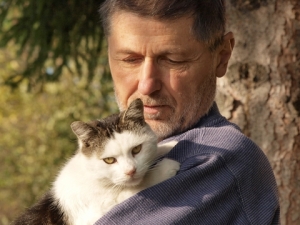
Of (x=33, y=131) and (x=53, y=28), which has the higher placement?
(x=53, y=28)

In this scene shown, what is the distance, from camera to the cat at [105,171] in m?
2.21

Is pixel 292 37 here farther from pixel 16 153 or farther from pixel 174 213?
pixel 16 153

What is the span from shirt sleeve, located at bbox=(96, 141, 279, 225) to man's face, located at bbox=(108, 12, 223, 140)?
33 cm

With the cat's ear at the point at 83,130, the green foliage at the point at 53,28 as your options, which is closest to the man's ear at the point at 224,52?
the cat's ear at the point at 83,130

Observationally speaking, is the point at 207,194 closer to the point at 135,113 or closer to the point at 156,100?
the point at 135,113

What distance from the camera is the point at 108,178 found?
2262mm

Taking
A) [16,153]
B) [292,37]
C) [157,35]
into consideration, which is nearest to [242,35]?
[292,37]

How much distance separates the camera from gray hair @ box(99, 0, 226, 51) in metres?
2.51

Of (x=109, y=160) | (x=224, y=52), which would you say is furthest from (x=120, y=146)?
(x=224, y=52)

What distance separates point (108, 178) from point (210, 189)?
1.40ft

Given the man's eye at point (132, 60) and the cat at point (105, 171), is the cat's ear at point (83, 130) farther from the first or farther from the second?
the man's eye at point (132, 60)

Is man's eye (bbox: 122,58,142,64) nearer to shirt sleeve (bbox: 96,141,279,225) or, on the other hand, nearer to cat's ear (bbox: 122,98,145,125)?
cat's ear (bbox: 122,98,145,125)

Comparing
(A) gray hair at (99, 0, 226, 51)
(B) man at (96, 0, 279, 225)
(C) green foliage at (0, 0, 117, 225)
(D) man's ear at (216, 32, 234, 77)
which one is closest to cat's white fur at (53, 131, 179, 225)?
(B) man at (96, 0, 279, 225)

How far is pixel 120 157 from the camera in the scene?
7.47 feet
